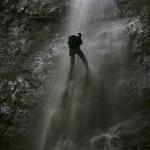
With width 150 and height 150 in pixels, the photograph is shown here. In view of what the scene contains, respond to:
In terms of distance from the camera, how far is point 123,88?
296 inches

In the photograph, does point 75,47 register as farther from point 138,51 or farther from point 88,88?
point 138,51

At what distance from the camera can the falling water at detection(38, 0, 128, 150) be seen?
7.09 m

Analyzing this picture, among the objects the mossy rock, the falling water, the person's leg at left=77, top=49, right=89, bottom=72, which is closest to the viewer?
the falling water

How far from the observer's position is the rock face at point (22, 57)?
25.5 ft

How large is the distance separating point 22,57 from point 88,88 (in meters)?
2.64

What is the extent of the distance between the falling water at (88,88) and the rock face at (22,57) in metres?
0.46

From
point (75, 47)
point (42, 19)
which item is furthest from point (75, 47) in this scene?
point (42, 19)

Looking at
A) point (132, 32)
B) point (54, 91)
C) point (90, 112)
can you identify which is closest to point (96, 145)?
point (90, 112)

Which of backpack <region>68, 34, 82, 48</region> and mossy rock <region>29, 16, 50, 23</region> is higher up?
mossy rock <region>29, 16, 50, 23</region>

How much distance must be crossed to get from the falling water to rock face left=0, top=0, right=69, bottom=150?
1.50ft

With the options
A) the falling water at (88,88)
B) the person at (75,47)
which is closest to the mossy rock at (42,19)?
the falling water at (88,88)

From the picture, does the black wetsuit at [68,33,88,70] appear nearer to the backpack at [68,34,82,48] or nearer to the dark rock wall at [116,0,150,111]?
the backpack at [68,34,82,48]

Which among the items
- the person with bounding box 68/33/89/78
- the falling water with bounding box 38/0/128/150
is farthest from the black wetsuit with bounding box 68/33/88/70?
the falling water with bounding box 38/0/128/150

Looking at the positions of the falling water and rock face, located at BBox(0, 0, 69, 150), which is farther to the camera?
rock face, located at BBox(0, 0, 69, 150)
